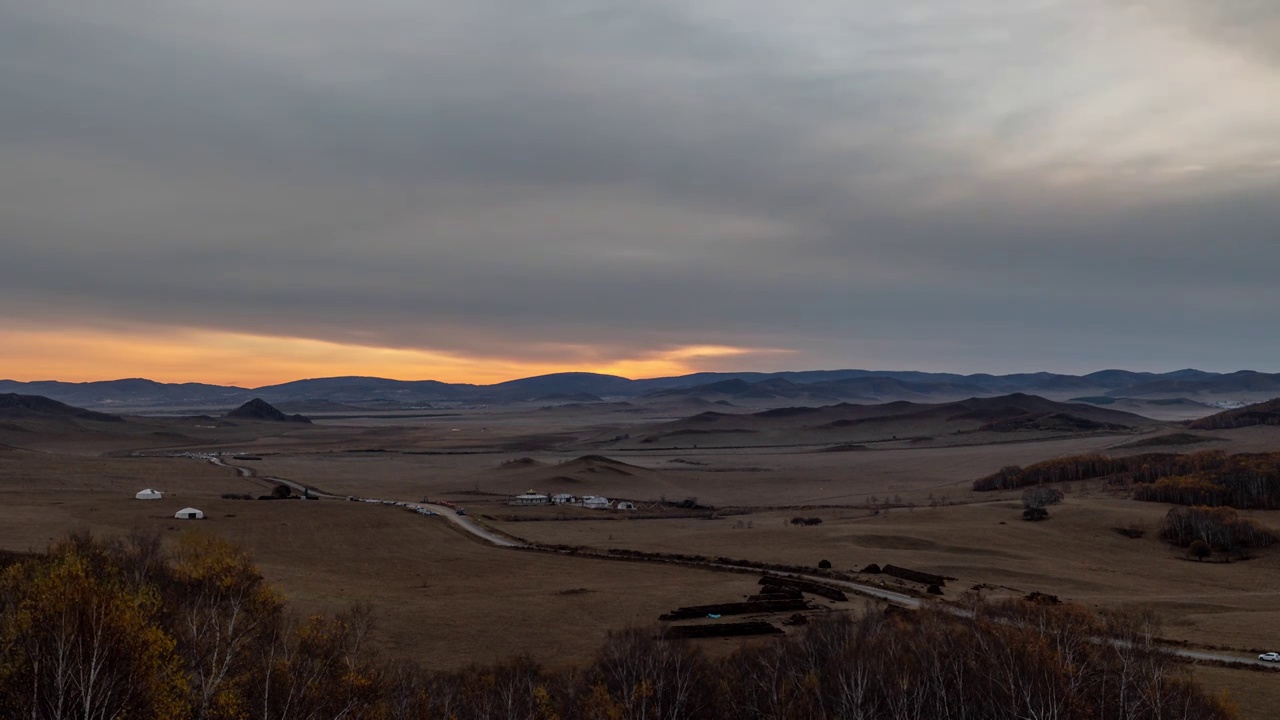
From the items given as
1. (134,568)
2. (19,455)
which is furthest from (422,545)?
(19,455)

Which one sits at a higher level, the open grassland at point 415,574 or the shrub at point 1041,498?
the shrub at point 1041,498

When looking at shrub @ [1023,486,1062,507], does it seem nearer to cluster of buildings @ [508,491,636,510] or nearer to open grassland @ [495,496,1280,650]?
open grassland @ [495,496,1280,650]

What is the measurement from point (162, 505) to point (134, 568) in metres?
57.7

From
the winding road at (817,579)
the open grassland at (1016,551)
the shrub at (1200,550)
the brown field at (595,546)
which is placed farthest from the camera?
the shrub at (1200,550)

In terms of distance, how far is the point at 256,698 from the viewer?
24594 mm

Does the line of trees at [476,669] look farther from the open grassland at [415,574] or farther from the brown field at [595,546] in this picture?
the open grassland at [415,574]

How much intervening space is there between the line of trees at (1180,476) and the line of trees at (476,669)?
73.0m

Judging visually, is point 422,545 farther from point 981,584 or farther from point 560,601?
point 981,584

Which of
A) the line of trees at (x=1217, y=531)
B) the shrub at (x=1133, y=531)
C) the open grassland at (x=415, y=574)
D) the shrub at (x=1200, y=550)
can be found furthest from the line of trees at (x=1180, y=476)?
the open grassland at (x=415, y=574)

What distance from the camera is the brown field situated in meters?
45.2

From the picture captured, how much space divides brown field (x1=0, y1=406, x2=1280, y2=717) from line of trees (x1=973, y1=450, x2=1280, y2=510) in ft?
16.9

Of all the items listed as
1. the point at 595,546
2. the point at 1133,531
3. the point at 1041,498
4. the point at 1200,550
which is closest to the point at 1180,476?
the point at 1041,498

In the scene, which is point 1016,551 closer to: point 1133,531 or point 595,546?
point 1133,531

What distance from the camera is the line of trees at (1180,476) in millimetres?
98438
